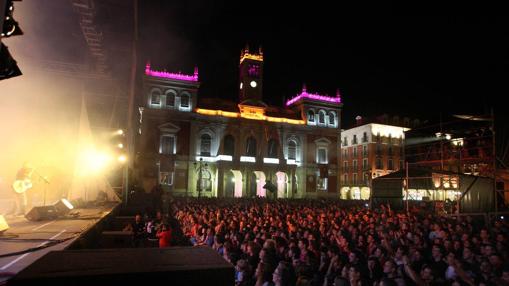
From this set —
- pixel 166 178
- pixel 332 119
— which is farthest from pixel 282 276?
pixel 332 119

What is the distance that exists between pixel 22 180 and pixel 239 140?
30.0 meters

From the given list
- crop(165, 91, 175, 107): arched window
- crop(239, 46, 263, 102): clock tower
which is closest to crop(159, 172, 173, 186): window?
crop(165, 91, 175, 107): arched window

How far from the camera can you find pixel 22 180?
1075cm

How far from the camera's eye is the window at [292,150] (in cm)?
4259

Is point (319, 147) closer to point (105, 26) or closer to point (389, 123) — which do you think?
point (389, 123)

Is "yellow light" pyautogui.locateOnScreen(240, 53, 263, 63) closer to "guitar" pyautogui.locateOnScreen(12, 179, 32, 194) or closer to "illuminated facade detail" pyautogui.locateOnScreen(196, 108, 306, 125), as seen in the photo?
"illuminated facade detail" pyautogui.locateOnScreen(196, 108, 306, 125)

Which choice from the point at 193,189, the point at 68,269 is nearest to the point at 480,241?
the point at 68,269

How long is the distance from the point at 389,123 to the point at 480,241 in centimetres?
4922

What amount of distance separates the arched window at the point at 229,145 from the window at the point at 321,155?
11.1 meters

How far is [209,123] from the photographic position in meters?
39.7

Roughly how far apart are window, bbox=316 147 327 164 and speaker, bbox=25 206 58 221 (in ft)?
118

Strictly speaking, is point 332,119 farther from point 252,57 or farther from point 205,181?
point 205,181

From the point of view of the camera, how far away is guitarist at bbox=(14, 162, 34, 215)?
1073cm

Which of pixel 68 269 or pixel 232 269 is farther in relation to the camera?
pixel 232 269
